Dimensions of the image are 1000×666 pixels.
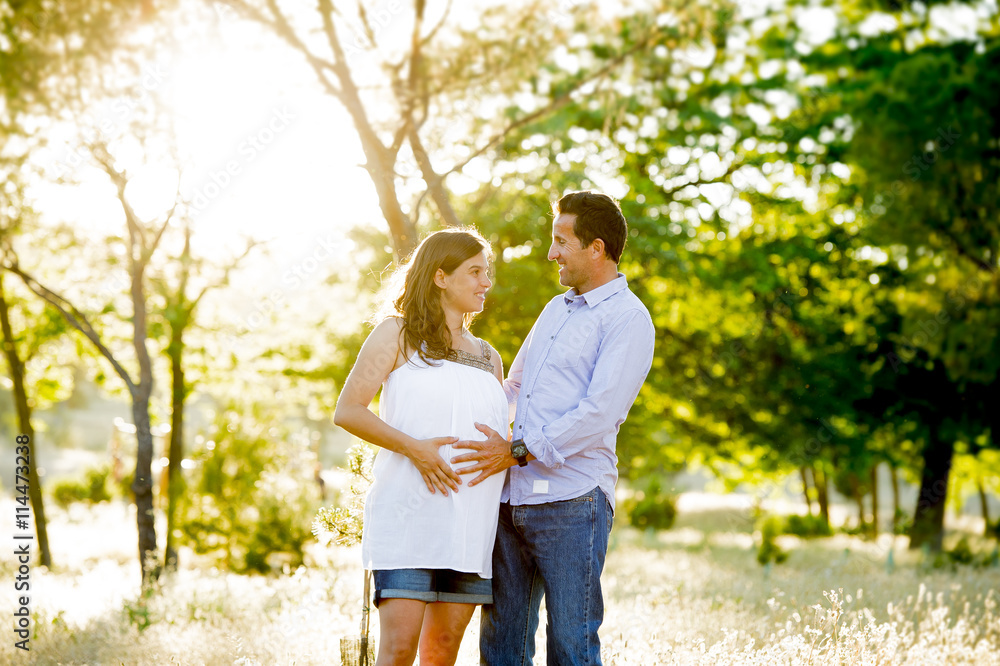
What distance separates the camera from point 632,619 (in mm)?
5914

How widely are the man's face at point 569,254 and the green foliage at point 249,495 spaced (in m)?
7.94

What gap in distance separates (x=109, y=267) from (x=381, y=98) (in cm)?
530

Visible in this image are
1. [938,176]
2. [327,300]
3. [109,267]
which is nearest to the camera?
[109,267]

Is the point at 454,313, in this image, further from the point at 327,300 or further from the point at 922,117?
the point at 922,117

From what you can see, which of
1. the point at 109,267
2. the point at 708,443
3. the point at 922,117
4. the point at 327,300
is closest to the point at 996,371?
the point at 922,117

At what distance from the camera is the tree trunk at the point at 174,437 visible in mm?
9320

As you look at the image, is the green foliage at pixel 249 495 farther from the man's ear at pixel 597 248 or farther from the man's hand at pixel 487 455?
the man's ear at pixel 597 248

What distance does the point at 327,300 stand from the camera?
12609mm

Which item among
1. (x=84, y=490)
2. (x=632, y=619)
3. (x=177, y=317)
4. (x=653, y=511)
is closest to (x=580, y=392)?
(x=632, y=619)

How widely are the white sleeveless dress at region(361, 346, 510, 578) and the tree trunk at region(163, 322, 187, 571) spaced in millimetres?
6216

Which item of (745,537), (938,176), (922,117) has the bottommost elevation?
(745,537)

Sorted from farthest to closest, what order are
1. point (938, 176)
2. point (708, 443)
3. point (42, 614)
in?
point (708, 443) < point (938, 176) < point (42, 614)

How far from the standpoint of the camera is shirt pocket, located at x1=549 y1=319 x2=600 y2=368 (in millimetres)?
3629

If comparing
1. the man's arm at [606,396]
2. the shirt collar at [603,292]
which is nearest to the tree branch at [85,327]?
the shirt collar at [603,292]
